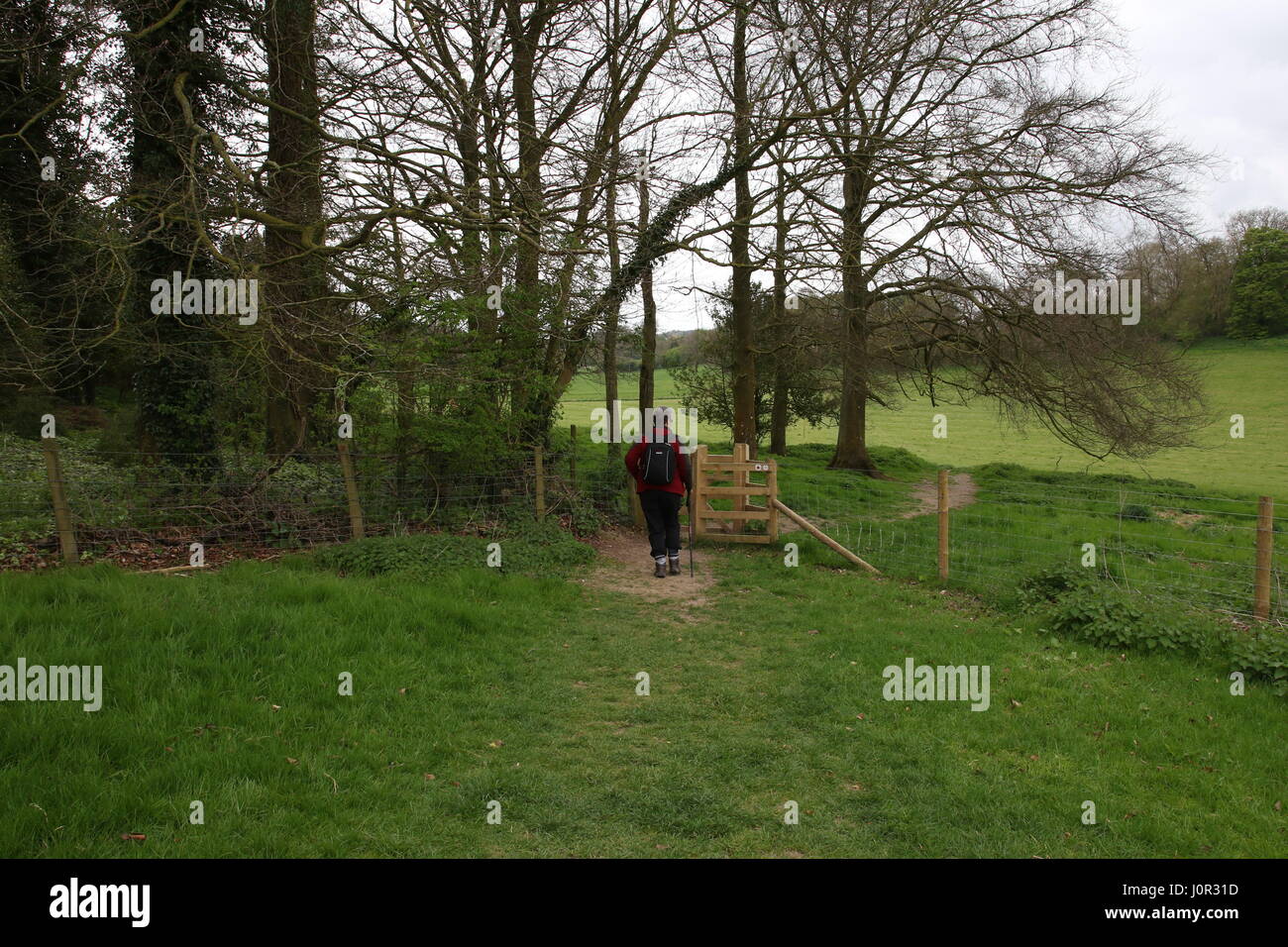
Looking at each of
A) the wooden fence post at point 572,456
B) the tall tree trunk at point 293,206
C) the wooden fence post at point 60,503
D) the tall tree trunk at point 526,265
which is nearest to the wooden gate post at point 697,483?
the wooden fence post at point 572,456

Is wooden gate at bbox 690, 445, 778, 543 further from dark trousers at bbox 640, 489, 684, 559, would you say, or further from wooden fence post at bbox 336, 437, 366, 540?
wooden fence post at bbox 336, 437, 366, 540

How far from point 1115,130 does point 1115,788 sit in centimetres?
1264

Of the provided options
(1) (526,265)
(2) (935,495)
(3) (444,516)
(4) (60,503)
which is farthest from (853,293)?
(4) (60,503)

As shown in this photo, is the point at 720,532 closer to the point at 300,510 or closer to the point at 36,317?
the point at 300,510

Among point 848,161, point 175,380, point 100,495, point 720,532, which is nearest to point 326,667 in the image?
point 100,495

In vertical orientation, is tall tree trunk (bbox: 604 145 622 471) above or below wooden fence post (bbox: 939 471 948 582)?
above

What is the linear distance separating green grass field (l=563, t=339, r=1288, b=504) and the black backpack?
5174 millimetres

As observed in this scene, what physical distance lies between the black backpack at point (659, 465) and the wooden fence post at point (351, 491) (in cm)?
414

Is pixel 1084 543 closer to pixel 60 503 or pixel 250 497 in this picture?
pixel 250 497

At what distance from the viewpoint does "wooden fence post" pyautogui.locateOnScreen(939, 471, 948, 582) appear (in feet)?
33.1

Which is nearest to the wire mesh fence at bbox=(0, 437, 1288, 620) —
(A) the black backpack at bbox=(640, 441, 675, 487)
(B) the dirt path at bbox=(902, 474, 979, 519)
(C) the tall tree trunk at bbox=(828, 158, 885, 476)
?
(B) the dirt path at bbox=(902, 474, 979, 519)

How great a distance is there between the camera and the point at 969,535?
43.8 ft

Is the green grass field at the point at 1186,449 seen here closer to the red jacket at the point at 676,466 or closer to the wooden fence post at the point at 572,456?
the wooden fence post at the point at 572,456

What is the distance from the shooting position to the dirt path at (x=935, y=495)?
17.0 metres
